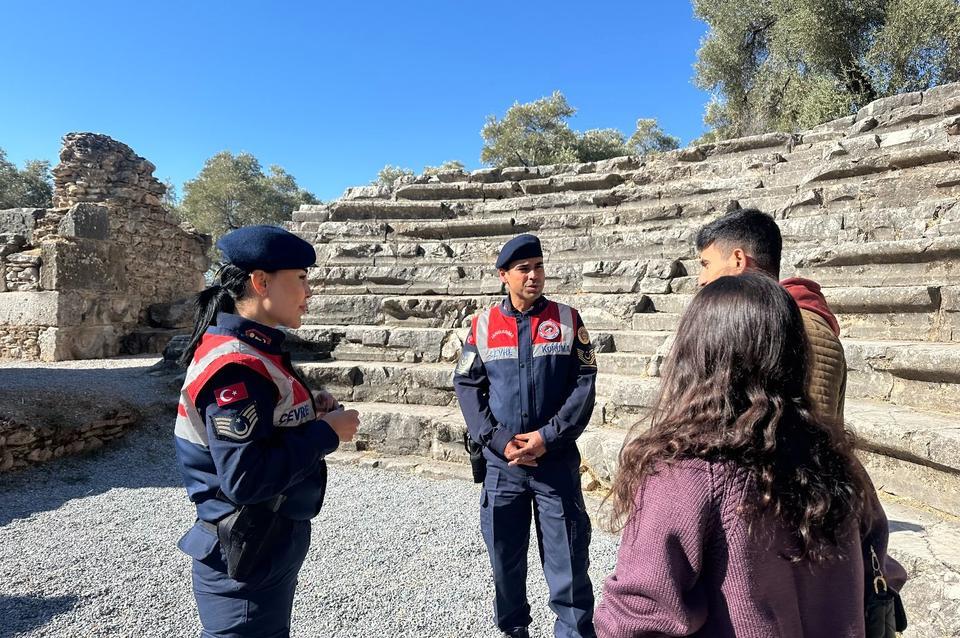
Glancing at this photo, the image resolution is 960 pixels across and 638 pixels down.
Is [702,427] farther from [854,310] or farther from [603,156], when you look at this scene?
[603,156]

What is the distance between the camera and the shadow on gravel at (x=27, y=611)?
2.52 meters

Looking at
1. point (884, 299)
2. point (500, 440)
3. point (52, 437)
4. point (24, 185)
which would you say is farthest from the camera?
point (24, 185)

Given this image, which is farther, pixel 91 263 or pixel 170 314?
pixel 170 314

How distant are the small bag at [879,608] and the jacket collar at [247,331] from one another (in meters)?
1.67

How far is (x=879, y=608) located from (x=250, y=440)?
1.54 m

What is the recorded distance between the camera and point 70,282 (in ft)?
30.1

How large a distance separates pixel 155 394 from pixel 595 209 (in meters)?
6.90

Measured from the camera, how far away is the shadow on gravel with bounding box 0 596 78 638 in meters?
2.52

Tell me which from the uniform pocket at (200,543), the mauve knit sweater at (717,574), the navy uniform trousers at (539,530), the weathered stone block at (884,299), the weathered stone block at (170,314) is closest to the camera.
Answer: the mauve knit sweater at (717,574)

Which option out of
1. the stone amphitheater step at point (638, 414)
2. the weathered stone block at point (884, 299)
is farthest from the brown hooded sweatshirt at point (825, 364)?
the weathered stone block at point (884, 299)

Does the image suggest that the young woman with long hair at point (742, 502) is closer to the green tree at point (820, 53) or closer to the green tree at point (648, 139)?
the green tree at point (820, 53)

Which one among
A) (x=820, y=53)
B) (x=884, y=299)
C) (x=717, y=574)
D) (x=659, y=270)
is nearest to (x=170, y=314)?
(x=659, y=270)

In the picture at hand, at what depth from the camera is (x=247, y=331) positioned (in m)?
1.56

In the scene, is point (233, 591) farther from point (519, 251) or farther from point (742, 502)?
point (519, 251)
